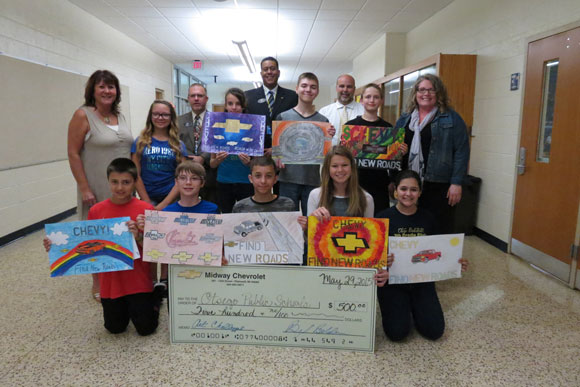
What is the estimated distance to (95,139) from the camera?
239 centimetres

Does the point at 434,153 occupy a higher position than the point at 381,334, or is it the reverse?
the point at 434,153

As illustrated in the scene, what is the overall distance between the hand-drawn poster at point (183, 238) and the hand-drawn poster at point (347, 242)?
481mm

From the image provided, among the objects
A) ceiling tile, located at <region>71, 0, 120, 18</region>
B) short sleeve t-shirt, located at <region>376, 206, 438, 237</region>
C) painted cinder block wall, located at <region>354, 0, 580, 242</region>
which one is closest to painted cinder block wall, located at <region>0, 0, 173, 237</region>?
ceiling tile, located at <region>71, 0, 120, 18</region>

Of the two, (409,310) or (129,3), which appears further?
(129,3)

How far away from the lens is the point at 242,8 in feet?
18.1

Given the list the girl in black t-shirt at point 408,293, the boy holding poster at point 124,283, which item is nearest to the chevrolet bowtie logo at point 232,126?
the boy holding poster at point 124,283

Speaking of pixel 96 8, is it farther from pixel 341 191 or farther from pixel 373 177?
pixel 341 191

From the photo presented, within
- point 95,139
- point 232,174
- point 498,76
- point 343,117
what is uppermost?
point 498,76

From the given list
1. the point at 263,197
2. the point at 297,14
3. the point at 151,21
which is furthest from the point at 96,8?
the point at 263,197

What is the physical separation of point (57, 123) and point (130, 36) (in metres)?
3.46

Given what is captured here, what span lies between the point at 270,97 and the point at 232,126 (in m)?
0.60

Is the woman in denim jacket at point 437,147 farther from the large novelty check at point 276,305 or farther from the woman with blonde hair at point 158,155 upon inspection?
the woman with blonde hair at point 158,155

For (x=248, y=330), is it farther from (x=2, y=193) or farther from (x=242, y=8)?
(x=242, y=8)

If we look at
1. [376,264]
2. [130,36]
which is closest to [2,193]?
[376,264]
